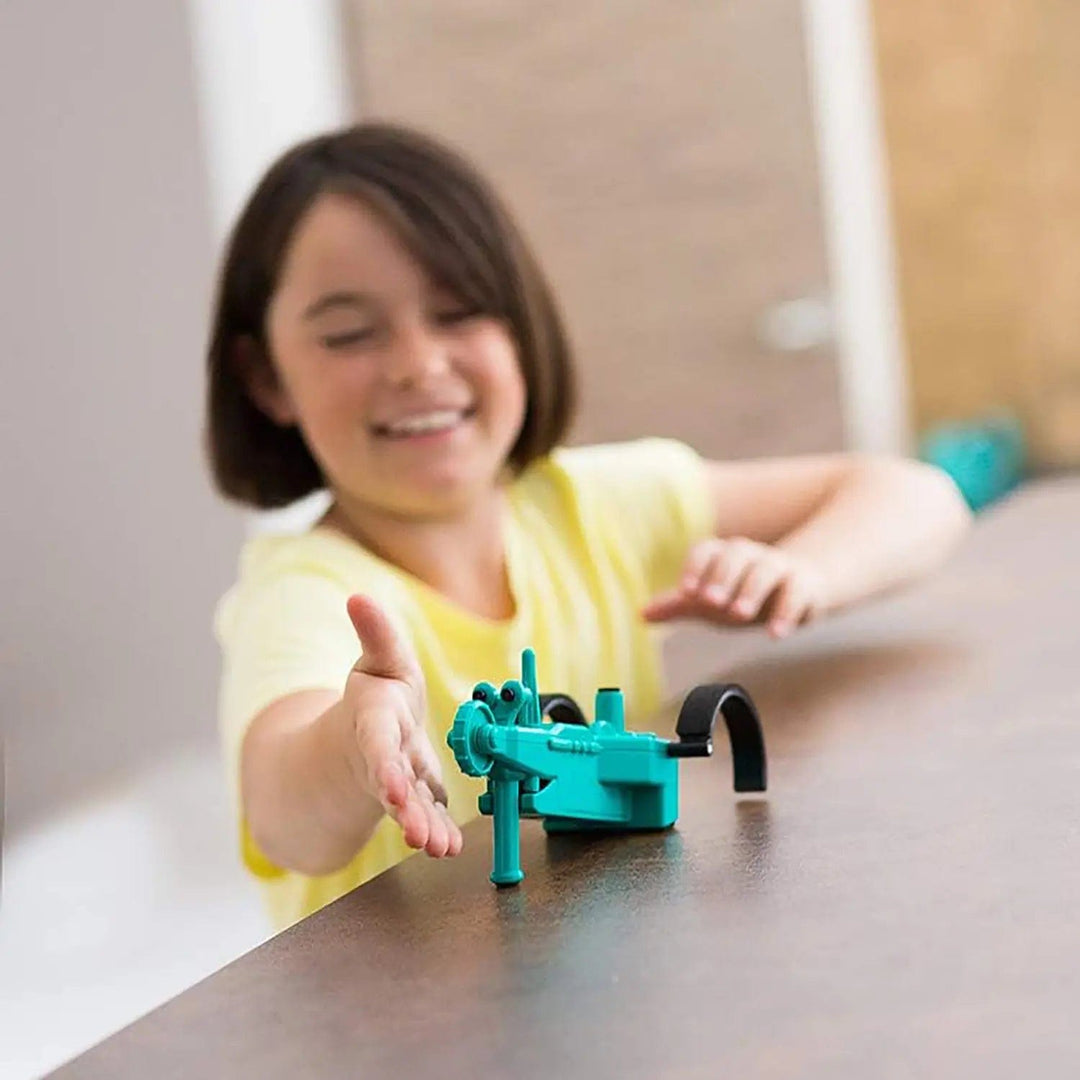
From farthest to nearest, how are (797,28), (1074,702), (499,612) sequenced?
(797,28), (499,612), (1074,702)

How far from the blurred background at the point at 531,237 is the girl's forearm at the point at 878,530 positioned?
0.75 metres

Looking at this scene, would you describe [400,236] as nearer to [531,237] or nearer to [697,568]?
[697,568]

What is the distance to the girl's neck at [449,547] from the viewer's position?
→ 3.71 feet

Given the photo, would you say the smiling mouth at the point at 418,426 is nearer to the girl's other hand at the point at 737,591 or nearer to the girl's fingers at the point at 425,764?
the girl's other hand at the point at 737,591

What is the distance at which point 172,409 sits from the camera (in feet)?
7.06

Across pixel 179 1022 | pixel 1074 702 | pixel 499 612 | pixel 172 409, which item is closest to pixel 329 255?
pixel 499 612

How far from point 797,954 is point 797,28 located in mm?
2113

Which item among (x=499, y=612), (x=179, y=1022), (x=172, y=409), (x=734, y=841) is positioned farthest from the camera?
(x=172, y=409)

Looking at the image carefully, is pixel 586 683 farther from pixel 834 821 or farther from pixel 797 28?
pixel 797 28

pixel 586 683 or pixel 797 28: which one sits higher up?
pixel 797 28

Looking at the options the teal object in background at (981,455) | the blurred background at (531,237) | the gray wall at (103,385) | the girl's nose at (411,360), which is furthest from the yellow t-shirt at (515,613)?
the teal object in background at (981,455)

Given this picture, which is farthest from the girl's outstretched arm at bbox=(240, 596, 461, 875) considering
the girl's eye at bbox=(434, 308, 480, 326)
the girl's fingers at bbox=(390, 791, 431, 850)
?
the girl's eye at bbox=(434, 308, 480, 326)

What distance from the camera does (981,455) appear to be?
2477mm

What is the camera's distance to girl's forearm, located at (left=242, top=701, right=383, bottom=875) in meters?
0.68
